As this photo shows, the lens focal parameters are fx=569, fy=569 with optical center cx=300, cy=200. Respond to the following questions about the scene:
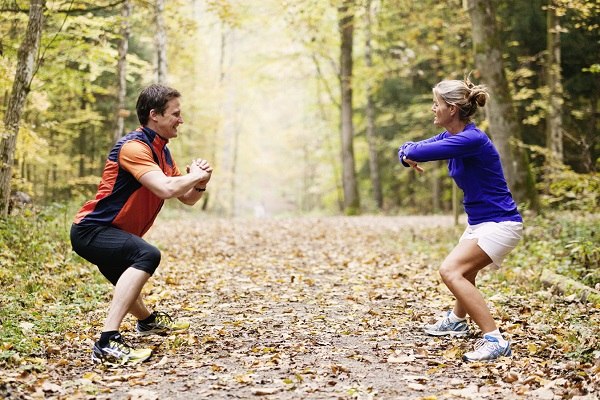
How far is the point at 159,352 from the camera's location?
4926mm

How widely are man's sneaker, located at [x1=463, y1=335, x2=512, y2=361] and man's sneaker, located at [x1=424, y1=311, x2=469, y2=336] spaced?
733 millimetres

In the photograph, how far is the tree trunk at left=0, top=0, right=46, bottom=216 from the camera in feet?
27.4

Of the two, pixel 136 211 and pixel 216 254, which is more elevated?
pixel 136 211

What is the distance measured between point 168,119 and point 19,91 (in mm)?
4628

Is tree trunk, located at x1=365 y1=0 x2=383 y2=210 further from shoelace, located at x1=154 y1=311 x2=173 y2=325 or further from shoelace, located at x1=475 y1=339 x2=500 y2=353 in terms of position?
shoelace, located at x1=475 y1=339 x2=500 y2=353

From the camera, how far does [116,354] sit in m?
4.54

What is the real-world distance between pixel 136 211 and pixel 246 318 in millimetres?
1913

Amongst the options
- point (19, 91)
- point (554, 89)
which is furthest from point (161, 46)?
point (554, 89)

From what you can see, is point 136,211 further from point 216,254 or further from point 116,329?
point 216,254

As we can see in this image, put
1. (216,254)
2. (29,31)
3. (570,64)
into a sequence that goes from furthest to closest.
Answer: (570,64)
(216,254)
(29,31)

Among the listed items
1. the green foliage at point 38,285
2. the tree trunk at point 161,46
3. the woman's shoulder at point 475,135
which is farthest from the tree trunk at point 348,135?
the woman's shoulder at point 475,135

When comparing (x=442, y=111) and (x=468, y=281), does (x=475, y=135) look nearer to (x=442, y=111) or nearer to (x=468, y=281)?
(x=442, y=111)

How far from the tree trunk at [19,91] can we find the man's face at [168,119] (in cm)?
441

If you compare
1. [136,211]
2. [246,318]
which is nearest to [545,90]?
[246,318]
